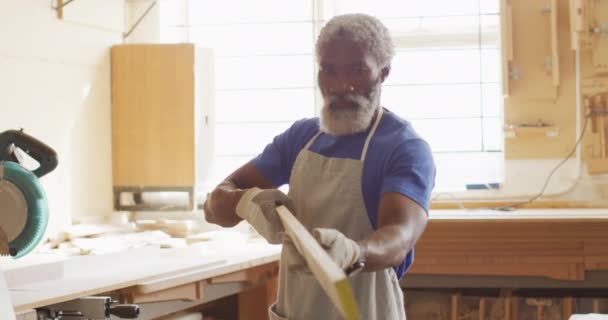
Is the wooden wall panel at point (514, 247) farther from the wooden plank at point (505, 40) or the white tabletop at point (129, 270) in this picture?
the wooden plank at point (505, 40)

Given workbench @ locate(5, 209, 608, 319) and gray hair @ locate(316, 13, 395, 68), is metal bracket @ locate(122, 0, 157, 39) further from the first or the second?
gray hair @ locate(316, 13, 395, 68)

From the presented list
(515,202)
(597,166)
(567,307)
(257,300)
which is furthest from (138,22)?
(567,307)

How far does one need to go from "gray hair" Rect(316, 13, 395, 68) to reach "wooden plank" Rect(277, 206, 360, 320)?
21.4 inches

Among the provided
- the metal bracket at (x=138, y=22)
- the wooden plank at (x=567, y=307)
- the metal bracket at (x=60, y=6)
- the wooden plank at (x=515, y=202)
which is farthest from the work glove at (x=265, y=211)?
the metal bracket at (x=138, y=22)

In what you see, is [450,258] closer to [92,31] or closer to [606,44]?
[606,44]

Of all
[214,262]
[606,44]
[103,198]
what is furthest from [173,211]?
[606,44]

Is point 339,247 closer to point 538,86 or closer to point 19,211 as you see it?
point 19,211

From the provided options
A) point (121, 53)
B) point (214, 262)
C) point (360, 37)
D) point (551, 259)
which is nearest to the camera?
point (360, 37)

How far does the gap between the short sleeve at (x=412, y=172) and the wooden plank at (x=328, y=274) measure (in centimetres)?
30

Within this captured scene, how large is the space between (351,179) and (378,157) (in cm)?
8

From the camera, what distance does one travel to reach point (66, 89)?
4871mm

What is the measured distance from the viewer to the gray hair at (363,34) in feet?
6.07

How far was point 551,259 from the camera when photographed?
4.29 m

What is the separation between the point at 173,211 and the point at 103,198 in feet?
1.51
